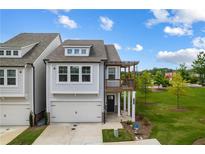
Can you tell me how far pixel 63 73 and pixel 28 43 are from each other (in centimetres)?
413

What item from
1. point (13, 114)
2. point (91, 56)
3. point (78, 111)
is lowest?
point (13, 114)

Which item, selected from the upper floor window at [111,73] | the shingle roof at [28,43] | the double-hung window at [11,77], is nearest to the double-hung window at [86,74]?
the upper floor window at [111,73]

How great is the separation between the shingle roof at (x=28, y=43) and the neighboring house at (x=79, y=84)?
1.31m

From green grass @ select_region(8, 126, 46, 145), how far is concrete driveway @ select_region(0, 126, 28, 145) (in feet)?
1.10

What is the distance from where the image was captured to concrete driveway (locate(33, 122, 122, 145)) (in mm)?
10570

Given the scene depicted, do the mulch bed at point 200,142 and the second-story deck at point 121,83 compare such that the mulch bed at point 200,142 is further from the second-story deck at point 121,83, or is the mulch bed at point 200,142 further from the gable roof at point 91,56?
the gable roof at point 91,56

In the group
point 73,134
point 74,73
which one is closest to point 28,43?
point 74,73

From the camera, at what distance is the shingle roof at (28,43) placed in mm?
13664

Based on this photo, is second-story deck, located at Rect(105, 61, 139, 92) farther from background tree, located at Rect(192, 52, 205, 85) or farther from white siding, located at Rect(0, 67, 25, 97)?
background tree, located at Rect(192, 52, 205, 85)

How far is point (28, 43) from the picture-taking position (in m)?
15.8

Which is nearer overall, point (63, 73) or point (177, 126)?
point (177, 126)

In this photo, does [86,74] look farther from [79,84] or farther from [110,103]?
[110,103]

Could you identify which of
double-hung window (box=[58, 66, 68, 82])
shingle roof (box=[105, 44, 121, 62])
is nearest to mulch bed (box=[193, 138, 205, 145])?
shingle roof (box=[105, 44, 121, 62])
